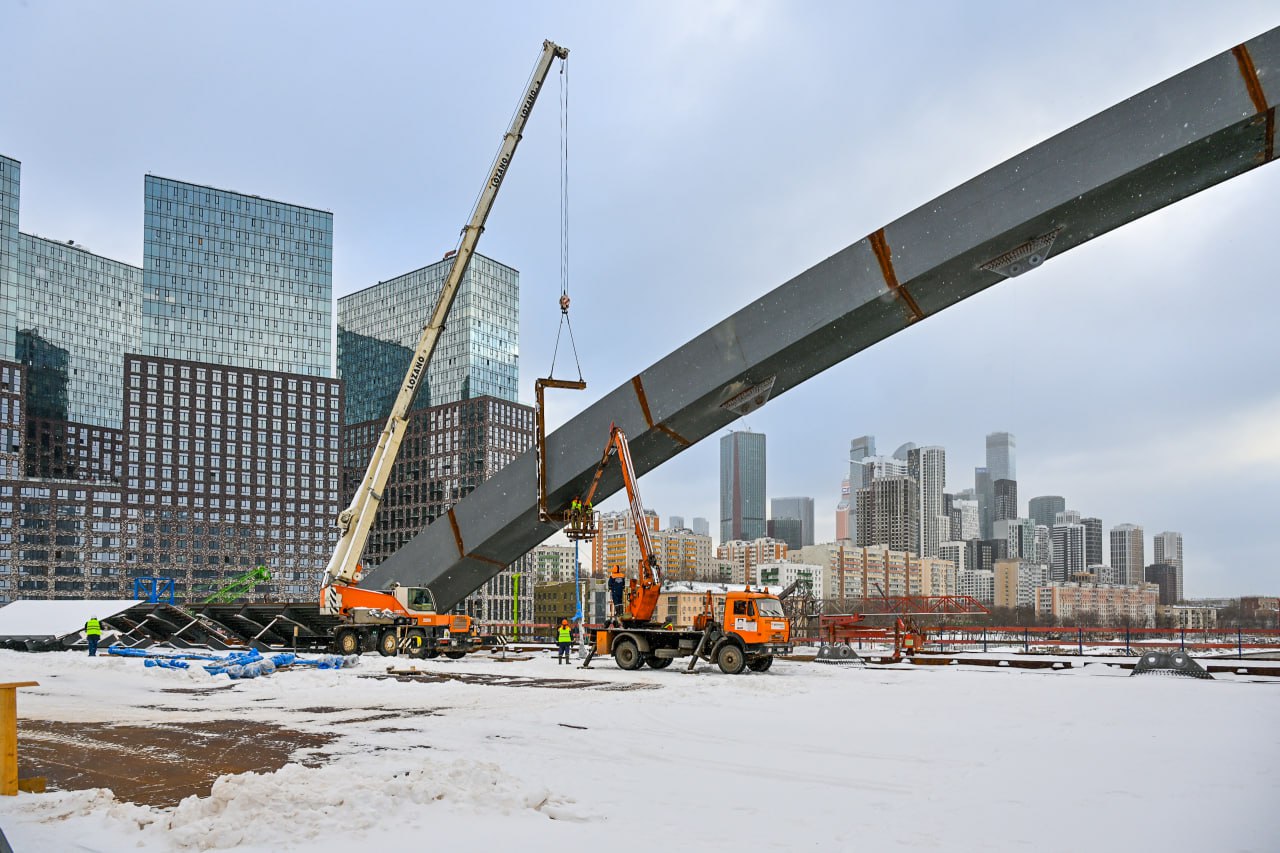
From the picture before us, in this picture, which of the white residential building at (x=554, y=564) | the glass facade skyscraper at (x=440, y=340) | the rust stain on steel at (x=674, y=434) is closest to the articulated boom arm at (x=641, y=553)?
the rust stain on steel at (x=674, y=434)

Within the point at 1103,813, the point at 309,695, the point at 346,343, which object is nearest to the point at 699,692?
the point at 309,695

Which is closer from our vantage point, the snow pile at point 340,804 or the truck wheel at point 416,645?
the snow pile at point 340,804

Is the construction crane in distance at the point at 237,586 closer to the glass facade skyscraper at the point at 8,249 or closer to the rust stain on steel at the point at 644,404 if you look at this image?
the rust stain on steel at the point at 644,404

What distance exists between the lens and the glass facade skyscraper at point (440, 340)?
13775 cm

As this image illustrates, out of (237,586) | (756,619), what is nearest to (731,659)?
(756,619)

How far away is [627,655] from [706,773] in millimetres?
14824

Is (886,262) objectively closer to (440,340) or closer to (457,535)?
(457,535)

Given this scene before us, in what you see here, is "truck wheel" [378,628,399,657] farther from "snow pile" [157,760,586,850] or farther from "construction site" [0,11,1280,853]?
"snow pile" [157,760,586,850]

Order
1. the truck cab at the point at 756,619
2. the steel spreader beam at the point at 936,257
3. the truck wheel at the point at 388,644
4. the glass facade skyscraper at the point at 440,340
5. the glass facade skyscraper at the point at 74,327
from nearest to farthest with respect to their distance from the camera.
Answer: the steel spreader beam at the point at 936,257 → the truck cab at the point at 756,619 → the truck wheel at the point at 388,644 → the glass facade skyscraper at the point at 440,340 → the glass facade skyscraper at the point at 74,327

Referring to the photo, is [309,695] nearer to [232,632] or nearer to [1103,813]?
[1103,813]

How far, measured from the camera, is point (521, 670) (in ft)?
76.2

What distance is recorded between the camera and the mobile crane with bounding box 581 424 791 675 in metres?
22.4

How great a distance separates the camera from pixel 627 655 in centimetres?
2377

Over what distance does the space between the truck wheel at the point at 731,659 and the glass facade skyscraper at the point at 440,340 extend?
356 feet
